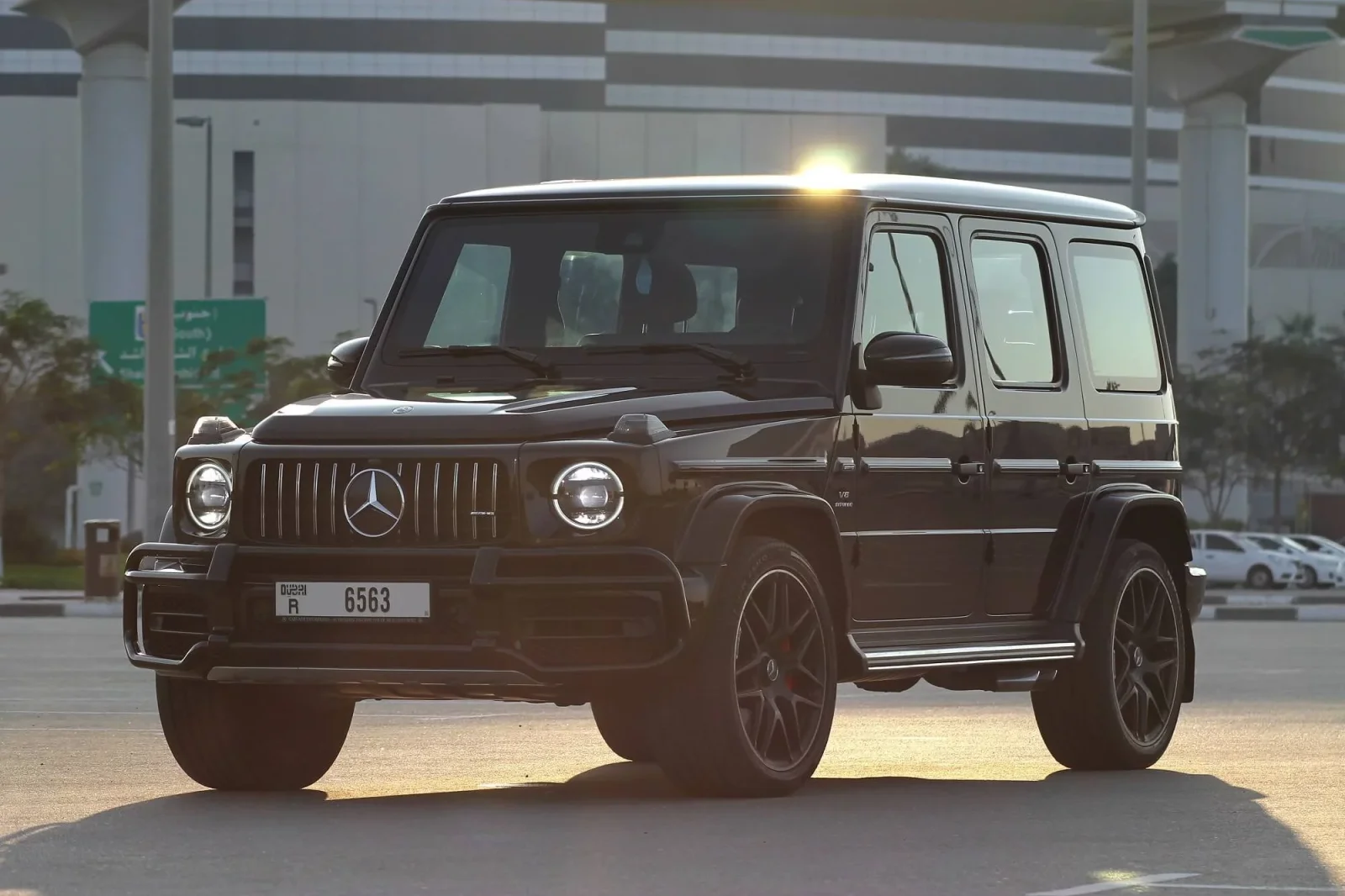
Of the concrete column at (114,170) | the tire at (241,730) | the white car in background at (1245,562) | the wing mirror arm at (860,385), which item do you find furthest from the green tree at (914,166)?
the tire at (241,730)

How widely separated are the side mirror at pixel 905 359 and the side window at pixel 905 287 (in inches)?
6.5

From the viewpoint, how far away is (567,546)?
8289 mm

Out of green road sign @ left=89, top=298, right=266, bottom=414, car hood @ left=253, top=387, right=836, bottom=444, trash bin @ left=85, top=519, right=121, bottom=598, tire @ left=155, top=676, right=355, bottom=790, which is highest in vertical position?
green road sign @ left=89, top=298, right=266, bottom=414

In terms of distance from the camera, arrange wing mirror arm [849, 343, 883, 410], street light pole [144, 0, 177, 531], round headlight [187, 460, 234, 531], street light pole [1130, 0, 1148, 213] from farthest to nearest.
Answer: street light pole [1130, 0, 1148, 213]
street light pole [144, 0, 177, 531]
wing mirror arm [849, 343, 883, 410]
round headlight [187, 460, 234, 531]

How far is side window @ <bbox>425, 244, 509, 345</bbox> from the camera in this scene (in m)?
9.88

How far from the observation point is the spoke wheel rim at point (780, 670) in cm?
865

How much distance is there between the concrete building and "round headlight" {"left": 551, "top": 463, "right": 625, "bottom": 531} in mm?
56538

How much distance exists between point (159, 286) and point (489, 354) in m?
22.0

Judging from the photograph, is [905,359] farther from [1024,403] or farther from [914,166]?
[914,166]

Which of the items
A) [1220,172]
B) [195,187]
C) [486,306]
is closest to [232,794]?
[486,306]

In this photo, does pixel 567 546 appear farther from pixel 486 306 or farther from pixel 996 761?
pixel 996 761

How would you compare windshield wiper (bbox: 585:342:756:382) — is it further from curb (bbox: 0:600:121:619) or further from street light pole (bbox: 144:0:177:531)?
street light pole (bbox: 144:0:177:531)

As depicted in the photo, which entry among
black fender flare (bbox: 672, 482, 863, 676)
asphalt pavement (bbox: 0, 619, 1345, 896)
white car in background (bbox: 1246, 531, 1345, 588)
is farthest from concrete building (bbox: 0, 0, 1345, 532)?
black fender flare (bbox: 672, 482, 863, 676)

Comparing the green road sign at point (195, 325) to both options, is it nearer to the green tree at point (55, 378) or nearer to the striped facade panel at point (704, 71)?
the green tree at point (55, 378)
